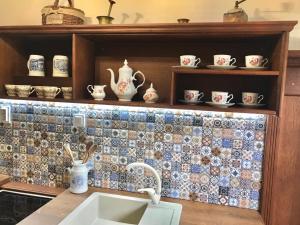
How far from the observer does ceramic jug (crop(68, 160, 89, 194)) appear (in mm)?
1461

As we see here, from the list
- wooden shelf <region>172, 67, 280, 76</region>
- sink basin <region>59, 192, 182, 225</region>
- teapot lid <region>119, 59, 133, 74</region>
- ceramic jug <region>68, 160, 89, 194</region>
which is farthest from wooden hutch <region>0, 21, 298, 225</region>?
sink basin <region>59, 192, 182, 225</region>

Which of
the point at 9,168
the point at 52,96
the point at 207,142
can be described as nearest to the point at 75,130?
the point at 52,96

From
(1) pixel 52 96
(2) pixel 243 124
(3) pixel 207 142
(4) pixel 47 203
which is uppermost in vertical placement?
(1) pixel 52 96

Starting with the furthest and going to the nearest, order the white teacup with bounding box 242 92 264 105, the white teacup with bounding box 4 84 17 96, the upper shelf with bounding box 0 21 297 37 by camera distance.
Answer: the white teacup with bounding box 4 84 17 96, the white teacup with bounding box 242 92 264 105, the upper shelf with bounding box 0 21 297 37

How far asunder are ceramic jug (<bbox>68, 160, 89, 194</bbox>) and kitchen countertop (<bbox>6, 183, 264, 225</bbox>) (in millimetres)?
32

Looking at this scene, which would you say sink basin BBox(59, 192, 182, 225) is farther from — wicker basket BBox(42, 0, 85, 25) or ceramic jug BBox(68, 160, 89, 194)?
wicker basket BBox(42, 0, 85, 25)

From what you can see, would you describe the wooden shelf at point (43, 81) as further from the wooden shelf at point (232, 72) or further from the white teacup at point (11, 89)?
the wooden shelf at point (232, 72)

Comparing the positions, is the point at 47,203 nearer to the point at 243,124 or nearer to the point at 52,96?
the point at 52,96

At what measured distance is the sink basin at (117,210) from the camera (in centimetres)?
129

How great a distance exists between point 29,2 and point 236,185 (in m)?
1.60

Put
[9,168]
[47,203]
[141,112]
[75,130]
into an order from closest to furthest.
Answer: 1. [47,203]
2. [141,112]
3. [75,130]
4. [9,168]

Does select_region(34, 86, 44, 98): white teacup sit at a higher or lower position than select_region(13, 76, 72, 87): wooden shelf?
lower

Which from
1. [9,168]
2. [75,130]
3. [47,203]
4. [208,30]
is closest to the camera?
[208,30]

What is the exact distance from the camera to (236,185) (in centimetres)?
143
